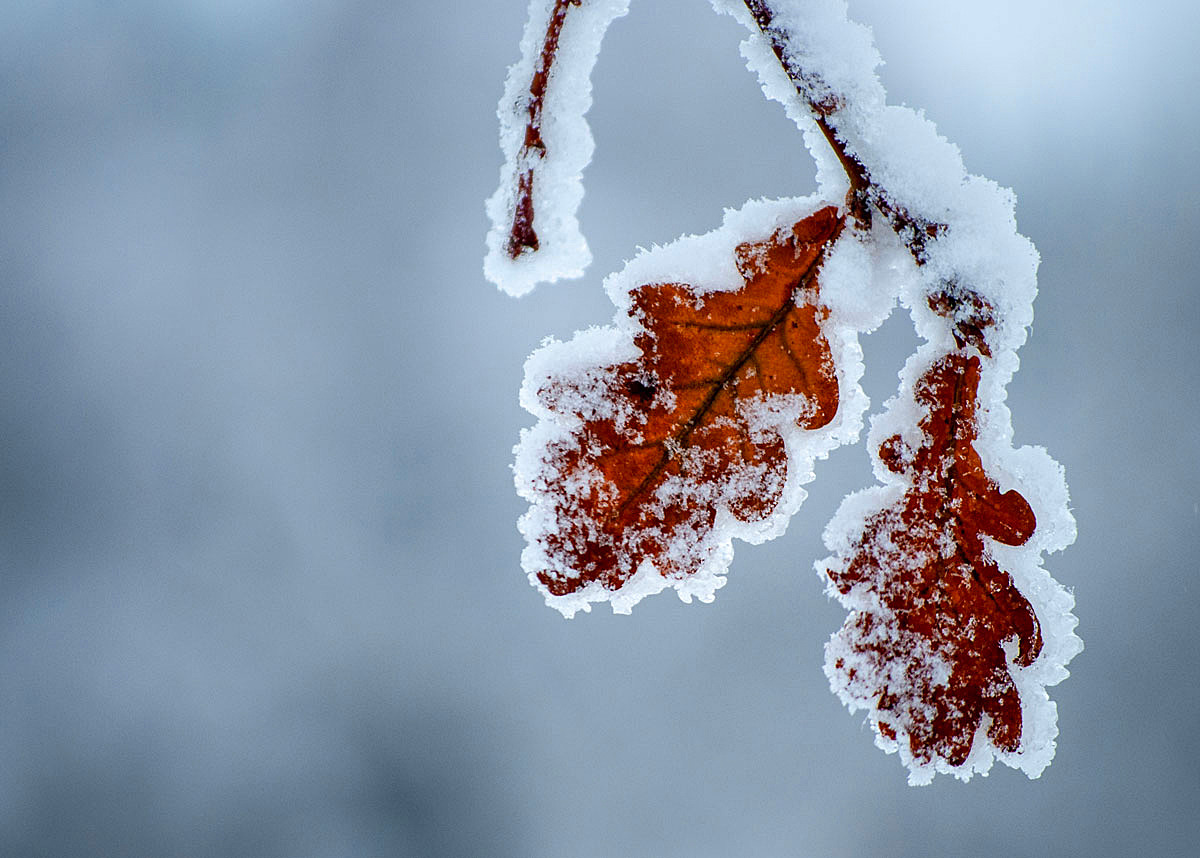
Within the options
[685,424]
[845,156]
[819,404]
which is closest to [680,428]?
[685,424]

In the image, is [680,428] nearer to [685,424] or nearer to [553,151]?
[685,424]

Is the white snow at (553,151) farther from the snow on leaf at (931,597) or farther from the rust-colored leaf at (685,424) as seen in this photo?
the snow on leaf at (931,597)

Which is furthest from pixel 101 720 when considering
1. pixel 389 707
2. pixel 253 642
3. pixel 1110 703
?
pixel 1110 703

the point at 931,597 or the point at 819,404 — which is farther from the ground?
the point at 819,404

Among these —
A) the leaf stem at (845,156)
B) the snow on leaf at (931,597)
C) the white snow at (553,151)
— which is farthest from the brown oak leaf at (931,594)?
the white snow at (553,151)

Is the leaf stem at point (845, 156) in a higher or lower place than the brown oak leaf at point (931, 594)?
higher

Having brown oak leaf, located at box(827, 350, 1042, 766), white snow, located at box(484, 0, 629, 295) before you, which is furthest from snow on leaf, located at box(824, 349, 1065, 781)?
white snow, located at box(484, 0, 629, 295)

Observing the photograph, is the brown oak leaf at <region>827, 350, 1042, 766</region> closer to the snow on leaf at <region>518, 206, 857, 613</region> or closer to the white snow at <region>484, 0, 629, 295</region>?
the snow on leaf at <region>518, 206, 857, 613</region>
